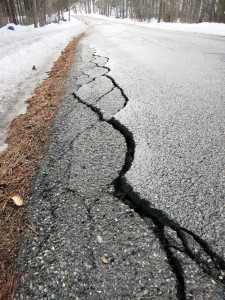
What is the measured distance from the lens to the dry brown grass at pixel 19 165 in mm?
1237

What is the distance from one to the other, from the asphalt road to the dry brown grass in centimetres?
8

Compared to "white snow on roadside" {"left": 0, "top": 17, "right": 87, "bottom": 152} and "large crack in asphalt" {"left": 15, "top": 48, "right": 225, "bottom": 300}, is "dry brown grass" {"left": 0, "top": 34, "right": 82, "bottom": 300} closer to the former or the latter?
"large crack in asphalt" {"left": 15, "top": 48, "right": 225, "bottom": 300}

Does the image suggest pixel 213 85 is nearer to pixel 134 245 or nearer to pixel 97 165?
pixel 97 165

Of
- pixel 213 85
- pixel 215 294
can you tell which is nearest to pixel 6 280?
pixel 215 294

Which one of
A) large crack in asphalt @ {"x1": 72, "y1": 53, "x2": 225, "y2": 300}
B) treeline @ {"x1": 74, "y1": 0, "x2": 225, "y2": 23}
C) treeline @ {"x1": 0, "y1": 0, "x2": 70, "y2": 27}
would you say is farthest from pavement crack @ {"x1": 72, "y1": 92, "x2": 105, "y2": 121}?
treeline @ {"x1": 74, "y1": 0, "x2": 225, "y2": 23}

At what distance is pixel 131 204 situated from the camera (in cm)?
152

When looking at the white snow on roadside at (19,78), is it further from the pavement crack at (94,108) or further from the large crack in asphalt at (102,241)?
the large crack in asphalt at (102,241)

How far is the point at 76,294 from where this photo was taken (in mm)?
1057

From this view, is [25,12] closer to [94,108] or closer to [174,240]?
[94,108]

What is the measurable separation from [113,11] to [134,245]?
7627 centimetres

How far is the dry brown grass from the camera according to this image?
1237 millimetres

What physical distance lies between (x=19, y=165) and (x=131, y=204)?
3.31 feet

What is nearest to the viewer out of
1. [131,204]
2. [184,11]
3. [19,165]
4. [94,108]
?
[131,204]

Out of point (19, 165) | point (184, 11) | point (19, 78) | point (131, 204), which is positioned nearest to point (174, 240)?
point (131, 204)
